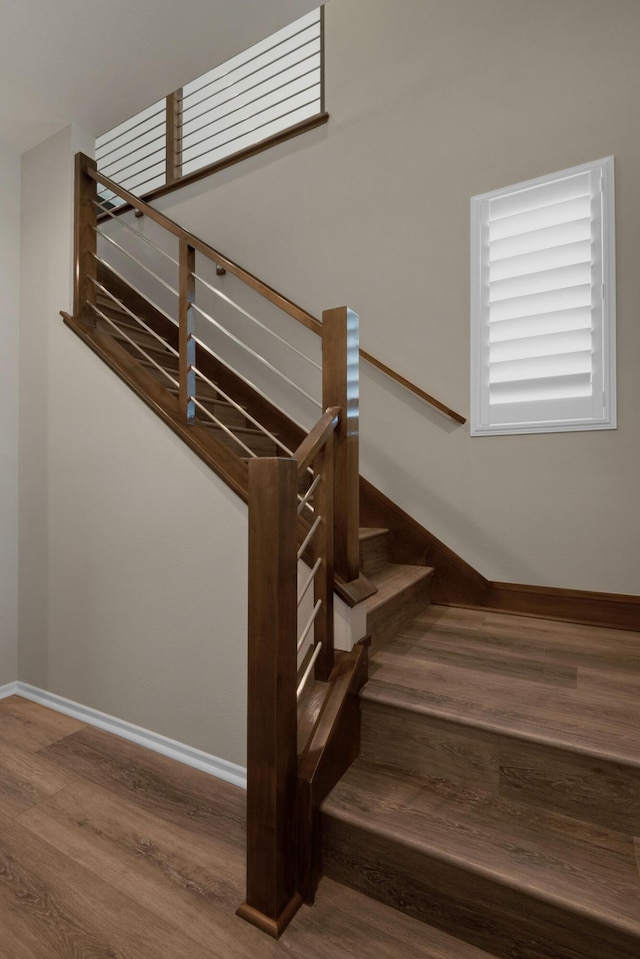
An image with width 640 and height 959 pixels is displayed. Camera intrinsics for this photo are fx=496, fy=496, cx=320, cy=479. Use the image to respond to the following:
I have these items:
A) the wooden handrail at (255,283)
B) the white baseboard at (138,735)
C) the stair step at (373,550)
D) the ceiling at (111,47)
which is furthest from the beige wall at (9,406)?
the stair step at (373,550)

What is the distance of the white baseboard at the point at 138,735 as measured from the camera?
1.86m

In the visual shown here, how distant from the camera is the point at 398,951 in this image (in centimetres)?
116

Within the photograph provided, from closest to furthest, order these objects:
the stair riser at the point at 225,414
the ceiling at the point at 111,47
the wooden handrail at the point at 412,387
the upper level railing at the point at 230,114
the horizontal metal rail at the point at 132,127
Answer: the ceiling at the point at 111,47
the wooden handrail at the point at 412,387
the stair riser at the point at 225,414
the upper level railing at the point at 230,114
the horizontal metal rail at the point at 132,127

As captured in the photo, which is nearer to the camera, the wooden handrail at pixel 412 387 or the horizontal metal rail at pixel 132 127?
the wooden handrail at pixel 412 387

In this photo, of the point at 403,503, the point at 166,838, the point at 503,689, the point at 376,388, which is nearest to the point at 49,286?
the point at 376,388

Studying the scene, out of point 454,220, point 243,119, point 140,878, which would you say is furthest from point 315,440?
point 243,119

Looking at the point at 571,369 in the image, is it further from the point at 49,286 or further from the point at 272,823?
the point at 49,286

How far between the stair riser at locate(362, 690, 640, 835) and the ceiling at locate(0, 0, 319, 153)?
2.41 meters

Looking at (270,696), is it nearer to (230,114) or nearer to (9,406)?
(9,406)

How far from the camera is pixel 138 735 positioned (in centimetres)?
210

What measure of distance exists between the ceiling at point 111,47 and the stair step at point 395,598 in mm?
2151

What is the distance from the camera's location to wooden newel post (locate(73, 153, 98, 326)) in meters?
2.38

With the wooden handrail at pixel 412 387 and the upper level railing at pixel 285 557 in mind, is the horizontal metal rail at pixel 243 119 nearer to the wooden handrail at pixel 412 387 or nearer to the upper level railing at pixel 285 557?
the upper level railing at pixel 285 557

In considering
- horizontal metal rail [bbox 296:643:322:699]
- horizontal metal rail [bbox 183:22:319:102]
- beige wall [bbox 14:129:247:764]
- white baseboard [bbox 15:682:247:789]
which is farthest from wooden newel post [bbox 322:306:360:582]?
horizontal metal rail [bbox 183:22:319:102]
